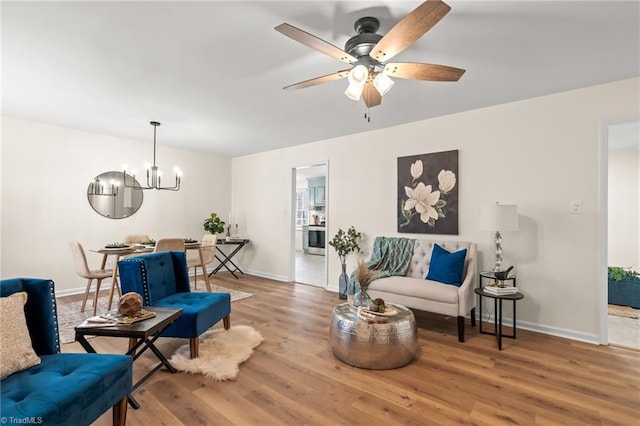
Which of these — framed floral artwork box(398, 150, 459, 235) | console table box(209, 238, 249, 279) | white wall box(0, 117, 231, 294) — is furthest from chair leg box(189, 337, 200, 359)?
white wall box(0, 117, 231, 294)

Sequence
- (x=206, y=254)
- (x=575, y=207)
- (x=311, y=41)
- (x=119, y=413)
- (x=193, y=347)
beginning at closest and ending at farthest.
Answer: (x=119, y=413) → (x=311, y=41) → (x=193, y=347) → (x=575, y=207) → (x=206, y=254)

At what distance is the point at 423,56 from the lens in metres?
2.49

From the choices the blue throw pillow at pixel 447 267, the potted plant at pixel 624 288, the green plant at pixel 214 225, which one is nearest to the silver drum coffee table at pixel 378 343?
the blue throw pillow at pixel 447 267

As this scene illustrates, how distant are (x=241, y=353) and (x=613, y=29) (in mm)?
3689

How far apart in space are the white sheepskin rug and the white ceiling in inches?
97.2

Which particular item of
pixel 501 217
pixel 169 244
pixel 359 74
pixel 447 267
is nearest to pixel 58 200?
pixel 169 244

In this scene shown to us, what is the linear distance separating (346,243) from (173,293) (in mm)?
2475

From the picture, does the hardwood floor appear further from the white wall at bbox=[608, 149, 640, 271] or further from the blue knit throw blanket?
the white wall at bbox=[608, 149, 640, 271]

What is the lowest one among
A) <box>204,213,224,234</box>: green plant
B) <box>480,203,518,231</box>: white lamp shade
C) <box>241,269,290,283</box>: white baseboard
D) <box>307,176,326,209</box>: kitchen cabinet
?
<box>241,269,290,283</box>: white baseboard

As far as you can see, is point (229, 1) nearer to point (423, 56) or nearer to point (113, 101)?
point (423, 56)

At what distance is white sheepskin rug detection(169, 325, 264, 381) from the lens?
236 centimetres

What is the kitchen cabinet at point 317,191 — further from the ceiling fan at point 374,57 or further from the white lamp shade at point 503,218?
the ceiling fan at point 374,57

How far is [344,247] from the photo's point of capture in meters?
4.61

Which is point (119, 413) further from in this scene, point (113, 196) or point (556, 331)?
point (113, 196)
